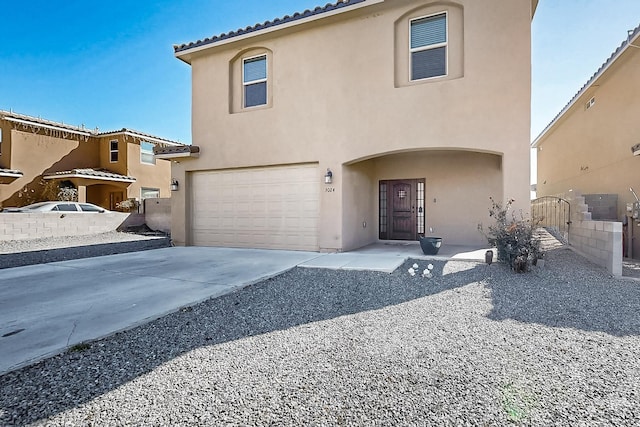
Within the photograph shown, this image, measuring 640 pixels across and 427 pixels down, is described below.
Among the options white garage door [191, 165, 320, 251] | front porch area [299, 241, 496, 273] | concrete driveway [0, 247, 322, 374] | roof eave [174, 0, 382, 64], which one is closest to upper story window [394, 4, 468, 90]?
roof eave [174, 0, 382, 64]

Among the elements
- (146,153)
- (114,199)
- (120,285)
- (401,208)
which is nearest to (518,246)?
(401,208)

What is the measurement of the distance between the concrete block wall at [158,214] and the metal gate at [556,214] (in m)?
16.5

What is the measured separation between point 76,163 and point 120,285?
18.9 meters

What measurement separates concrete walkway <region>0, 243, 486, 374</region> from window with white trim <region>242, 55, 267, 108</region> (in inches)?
196

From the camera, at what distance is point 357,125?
8727mm

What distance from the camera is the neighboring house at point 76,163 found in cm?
1684

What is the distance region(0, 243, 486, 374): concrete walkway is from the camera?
346 centimetres

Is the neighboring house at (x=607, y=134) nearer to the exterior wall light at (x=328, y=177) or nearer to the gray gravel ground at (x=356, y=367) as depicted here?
the gray gravel ground at (x=356, y=367)

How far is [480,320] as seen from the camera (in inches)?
154

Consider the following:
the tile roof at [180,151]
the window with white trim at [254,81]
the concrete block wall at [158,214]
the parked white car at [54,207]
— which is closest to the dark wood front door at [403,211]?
the window with white trim at [254,81]

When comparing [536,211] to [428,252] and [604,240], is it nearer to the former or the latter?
[604,240]

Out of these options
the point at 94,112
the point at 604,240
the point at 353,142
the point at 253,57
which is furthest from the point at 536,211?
the point at 94,112

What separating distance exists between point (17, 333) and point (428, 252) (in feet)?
25.4

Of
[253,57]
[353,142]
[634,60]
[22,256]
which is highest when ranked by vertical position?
[253,57]
